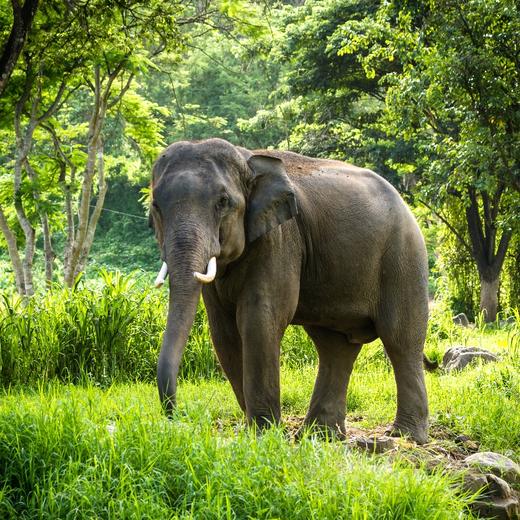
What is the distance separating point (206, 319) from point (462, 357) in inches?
118

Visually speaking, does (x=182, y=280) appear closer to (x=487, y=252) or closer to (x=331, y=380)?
(x=331, y=380)

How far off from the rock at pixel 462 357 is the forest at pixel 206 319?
6.2 inches

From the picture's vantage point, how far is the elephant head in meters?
4.80

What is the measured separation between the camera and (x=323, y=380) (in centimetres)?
639

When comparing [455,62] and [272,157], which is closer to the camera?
[272,157]

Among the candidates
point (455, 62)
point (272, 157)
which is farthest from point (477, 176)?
point (272, 157)

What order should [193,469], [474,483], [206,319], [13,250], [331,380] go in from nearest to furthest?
1. [193,469]
2. [474,483]
3. [331,380]
4. [206,319]
5. [13,250]

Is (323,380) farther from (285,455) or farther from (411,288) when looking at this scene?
(285,455)

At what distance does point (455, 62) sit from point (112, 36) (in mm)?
4627

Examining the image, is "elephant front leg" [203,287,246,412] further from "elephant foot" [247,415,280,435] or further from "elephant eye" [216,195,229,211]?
"elephant eye" [216,195,229,211]

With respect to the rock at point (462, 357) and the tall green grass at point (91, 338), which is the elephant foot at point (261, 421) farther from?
the rock at point (462, 357)

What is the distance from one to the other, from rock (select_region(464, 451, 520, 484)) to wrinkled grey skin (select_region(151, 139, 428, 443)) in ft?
2.74

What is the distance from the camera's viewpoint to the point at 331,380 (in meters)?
6.37

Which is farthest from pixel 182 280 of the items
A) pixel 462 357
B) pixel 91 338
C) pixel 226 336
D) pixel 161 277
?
pixel 462 357
